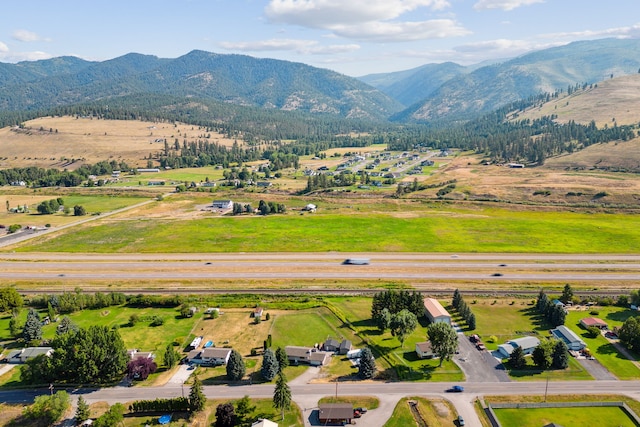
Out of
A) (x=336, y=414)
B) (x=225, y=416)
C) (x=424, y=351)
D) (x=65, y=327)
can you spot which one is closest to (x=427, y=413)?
(x=336, y=414)

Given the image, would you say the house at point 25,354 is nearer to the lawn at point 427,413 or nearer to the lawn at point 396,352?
the lawn at point 396,352

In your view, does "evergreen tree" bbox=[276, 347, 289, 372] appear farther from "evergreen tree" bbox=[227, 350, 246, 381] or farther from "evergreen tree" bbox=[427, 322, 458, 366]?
"evergreen tree" bbox=[427, 322, 458, 366]

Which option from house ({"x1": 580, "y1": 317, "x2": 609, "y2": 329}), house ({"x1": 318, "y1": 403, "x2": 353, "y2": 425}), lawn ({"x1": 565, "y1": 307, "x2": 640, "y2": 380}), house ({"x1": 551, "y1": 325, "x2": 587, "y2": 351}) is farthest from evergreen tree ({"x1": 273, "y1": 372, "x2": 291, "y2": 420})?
house ({"x1": 580, "y1": 317, "x2": 609, "y2": 329})

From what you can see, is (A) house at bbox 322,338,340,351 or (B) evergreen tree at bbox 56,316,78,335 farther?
(B) evergreen tree at bbox 56,316,78,335

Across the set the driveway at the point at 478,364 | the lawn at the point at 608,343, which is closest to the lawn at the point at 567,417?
the driveway at the point at 478,364

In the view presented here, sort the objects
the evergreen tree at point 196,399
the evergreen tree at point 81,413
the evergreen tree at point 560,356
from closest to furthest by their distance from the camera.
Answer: the evergreen tree at point 81,413
the evergreen tree at point 196,399
the evergreen tree at point 560,356
